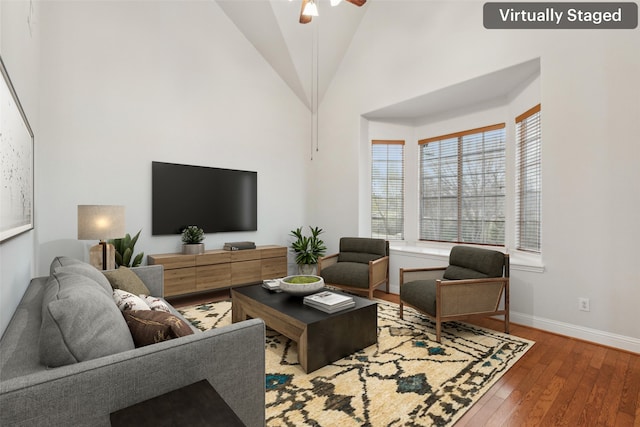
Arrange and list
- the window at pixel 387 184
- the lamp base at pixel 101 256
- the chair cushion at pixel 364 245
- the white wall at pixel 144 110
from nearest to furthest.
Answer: the lamp base at pixel 101 256, the white wall at pixel 144 110, the chair cushion at pixel 364 245, the window at pixel 387 184

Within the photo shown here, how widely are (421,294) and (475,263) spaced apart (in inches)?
27.9

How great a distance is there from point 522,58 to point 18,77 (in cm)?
422

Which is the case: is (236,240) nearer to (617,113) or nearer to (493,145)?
(493,145)

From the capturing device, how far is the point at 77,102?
350 cm

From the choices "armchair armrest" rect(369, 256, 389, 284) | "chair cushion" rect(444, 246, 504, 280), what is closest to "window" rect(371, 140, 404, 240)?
"armchair armrest" rect(369, 256, 389, 284)

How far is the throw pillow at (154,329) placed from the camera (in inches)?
51.3

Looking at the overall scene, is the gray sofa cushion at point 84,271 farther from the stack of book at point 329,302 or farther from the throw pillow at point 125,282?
the stack of book at point 329,302

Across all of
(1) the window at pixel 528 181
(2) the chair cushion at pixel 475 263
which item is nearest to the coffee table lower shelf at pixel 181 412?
(2) the chair cushion at pixel 475 263

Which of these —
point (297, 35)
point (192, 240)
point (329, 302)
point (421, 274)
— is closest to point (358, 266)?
point (421, 274)

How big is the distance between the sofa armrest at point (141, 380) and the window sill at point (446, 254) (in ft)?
9.85

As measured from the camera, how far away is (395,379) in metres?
2.13

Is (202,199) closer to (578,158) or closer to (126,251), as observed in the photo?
(126,251)

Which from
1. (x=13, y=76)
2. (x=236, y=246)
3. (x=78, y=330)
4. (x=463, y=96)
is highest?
(x=463, y=96)

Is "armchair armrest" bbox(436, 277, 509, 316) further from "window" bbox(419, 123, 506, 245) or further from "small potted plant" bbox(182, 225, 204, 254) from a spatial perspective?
"small potted plant" bbox(182, 225, 204, 254)
